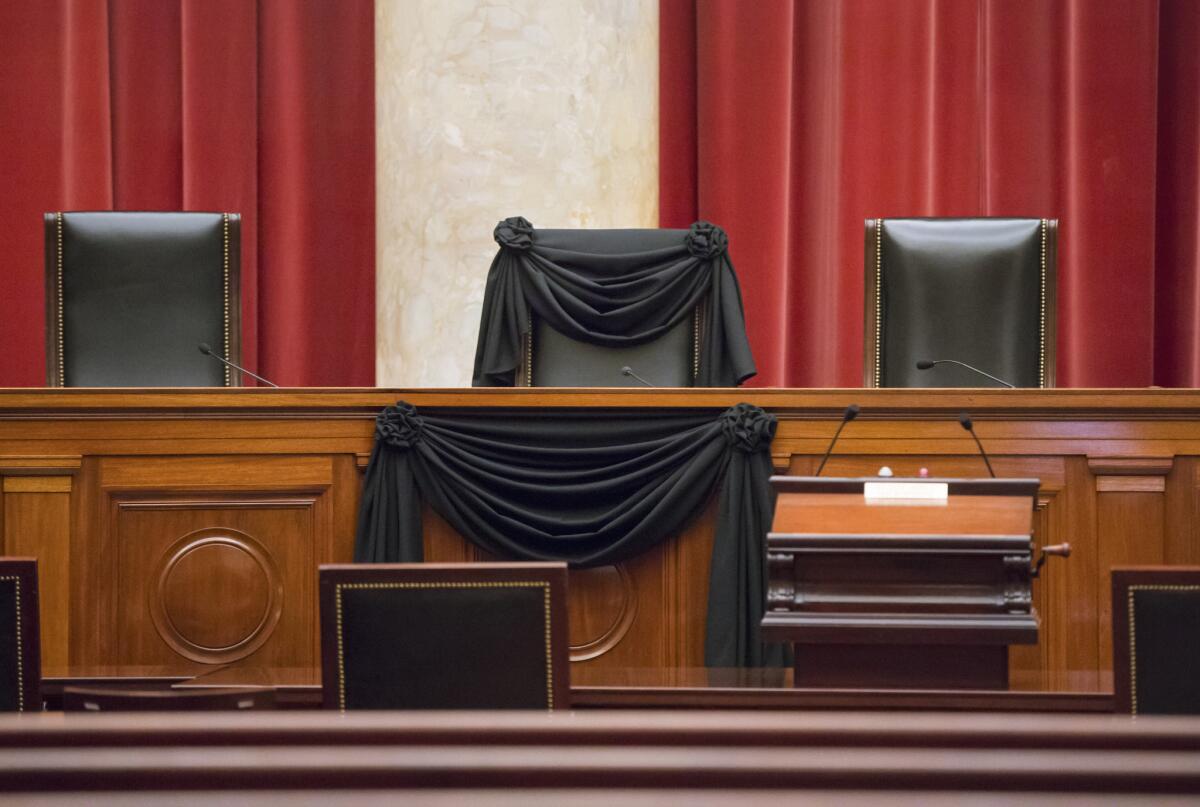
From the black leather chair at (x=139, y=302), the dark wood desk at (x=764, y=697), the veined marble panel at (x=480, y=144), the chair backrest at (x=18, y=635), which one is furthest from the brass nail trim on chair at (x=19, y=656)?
the veined marble panel at (x=480, y=144)

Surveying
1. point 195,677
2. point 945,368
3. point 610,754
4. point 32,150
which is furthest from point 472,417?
point 32,150

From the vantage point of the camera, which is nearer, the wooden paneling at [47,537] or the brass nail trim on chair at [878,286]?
the wooden paneling at [47,537]

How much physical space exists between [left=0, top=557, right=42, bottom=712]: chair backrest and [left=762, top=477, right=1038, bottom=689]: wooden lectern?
112cm

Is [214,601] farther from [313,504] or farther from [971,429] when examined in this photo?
[971,429]

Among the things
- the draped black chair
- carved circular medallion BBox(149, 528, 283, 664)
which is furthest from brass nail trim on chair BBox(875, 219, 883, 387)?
carved circular medallion BBox(149, 528, 283, 664)

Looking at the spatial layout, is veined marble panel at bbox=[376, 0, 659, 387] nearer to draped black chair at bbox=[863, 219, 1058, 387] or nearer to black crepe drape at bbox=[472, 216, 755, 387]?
black crepe drape at bbox=[472, 216, 755, 387]

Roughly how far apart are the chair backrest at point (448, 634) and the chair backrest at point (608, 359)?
1.50 m

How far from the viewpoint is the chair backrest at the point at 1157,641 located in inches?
74.3

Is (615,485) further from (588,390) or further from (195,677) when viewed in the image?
(195,677)

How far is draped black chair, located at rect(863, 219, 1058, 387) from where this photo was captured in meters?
3.54

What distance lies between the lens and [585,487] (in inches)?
115

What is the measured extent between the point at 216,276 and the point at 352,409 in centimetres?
81

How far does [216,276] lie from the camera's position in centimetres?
350

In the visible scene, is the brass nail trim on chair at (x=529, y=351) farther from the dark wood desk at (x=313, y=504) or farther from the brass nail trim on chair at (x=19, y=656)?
the brass nail trim on chair at (x=19, y=656)
